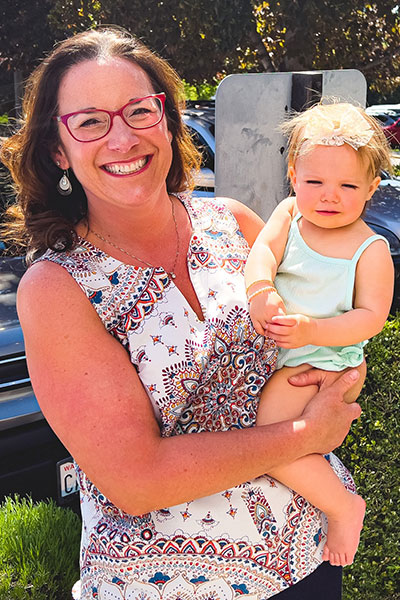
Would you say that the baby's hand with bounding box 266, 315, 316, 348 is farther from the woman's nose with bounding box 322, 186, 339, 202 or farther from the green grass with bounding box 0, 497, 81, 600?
the green grass with bounding box 0, 497, 81, 600

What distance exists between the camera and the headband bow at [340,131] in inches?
69.5

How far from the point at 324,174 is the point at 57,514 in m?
1.60

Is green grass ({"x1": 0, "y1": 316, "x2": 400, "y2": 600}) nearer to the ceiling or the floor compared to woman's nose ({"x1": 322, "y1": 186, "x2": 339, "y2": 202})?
nearer to the floor

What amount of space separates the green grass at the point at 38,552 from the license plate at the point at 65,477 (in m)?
0.35

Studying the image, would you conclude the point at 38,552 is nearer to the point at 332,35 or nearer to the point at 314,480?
the point at 314,480

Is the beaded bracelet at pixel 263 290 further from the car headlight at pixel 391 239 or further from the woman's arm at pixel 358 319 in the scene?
the car headlight at pixel 391 239

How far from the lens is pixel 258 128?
3520 mm

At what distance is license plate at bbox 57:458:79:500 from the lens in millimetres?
2912

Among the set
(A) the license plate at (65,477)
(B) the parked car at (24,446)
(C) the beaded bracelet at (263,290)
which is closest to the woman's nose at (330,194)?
(C) the beaded bracelet at (263,290)

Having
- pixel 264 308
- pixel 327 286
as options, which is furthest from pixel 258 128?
pixel 264 308

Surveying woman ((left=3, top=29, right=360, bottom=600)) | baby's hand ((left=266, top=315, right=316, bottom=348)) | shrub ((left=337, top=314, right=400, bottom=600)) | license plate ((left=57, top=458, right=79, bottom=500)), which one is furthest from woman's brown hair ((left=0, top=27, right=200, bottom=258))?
shrub ((left=337, top=314, right=400, bottom=600))

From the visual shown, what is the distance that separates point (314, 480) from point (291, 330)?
404 mm

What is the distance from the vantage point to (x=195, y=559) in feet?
5.48

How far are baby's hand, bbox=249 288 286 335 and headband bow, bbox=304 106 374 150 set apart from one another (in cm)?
42
